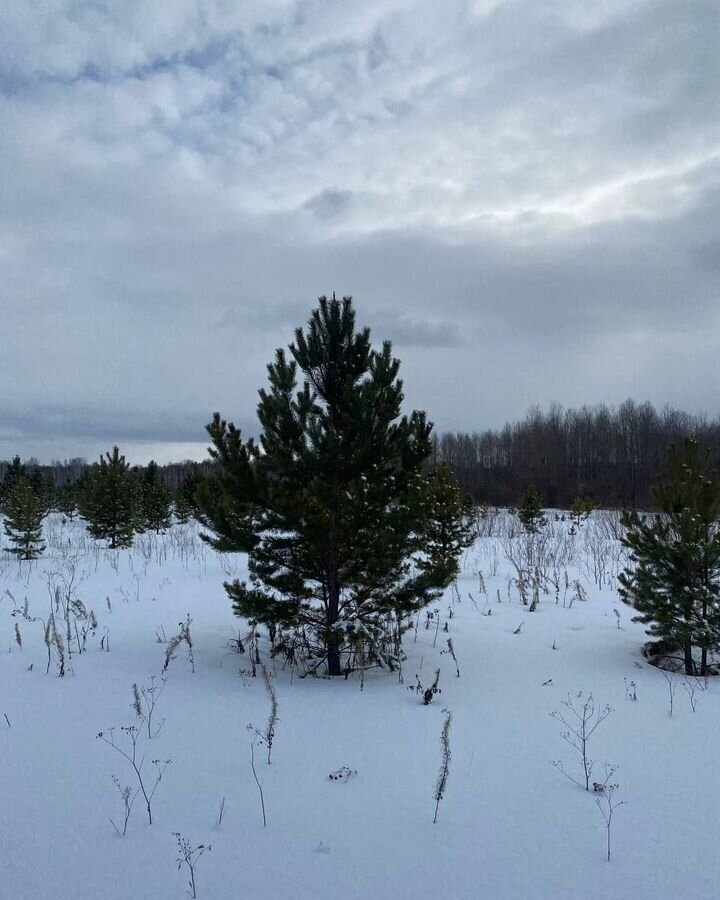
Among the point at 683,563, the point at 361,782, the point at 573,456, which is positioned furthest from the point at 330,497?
the point at 573,456

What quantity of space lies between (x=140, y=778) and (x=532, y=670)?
3.84 m

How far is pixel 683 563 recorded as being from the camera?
5.85 metres

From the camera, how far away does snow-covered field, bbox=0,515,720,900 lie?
8.46ft

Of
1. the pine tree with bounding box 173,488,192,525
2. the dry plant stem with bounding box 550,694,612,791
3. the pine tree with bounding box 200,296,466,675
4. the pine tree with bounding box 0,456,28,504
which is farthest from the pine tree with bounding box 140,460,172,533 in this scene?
the dry plant stem with bounding box 550,694,612,791

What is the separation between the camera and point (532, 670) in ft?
18.8

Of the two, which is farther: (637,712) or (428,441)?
(428,441)

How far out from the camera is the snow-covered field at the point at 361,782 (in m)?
2.58

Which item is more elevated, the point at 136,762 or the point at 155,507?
the point at 155,507

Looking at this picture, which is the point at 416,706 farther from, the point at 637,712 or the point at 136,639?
the point at 136,639

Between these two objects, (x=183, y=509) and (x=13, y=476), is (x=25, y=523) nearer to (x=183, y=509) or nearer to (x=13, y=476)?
(x=183, y=509)

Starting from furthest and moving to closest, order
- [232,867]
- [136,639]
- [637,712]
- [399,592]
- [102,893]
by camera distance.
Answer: [136,639], [399,592], [637,712], [232,867], [102,893]

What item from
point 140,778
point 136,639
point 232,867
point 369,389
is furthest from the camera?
point 136,639

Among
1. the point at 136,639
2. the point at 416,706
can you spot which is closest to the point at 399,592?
the point at 416,706

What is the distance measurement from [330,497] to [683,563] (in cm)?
371
